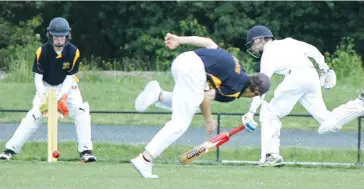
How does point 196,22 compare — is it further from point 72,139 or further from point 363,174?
point 363,174

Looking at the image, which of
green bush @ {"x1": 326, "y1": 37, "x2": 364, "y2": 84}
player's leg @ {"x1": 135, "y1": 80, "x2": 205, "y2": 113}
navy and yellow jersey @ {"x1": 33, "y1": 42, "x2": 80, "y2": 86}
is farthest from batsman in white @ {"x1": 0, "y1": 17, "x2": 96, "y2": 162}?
green bush @ {"x1": 326, "y1": 37, "x2": 364, "y2": 84}

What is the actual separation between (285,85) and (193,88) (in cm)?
329

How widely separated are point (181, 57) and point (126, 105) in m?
11.9

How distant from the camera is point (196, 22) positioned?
3525 cm

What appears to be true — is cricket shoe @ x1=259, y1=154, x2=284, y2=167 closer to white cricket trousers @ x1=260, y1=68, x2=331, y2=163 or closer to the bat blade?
white cricket trousers @ x1=260, y1=68, x2=331, y2=163

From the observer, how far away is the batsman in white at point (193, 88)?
12391mm

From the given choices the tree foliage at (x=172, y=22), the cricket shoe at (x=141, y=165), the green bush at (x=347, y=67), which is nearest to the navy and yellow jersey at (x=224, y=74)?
the cricket shoe at (x=141, y=165)

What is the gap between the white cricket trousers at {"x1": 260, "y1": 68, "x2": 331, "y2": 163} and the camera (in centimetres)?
1542

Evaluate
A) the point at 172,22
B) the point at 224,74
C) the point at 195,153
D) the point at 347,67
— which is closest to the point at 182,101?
the point at 224,74

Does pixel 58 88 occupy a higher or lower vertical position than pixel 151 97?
lower

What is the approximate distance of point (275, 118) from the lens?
15.6 metres

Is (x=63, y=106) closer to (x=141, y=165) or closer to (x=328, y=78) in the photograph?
(x=141, y=165)

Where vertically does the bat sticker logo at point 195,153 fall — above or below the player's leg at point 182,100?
below

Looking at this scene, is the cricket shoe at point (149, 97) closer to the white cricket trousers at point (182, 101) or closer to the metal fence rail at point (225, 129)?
the white cricket trousers at point (182, 101)
